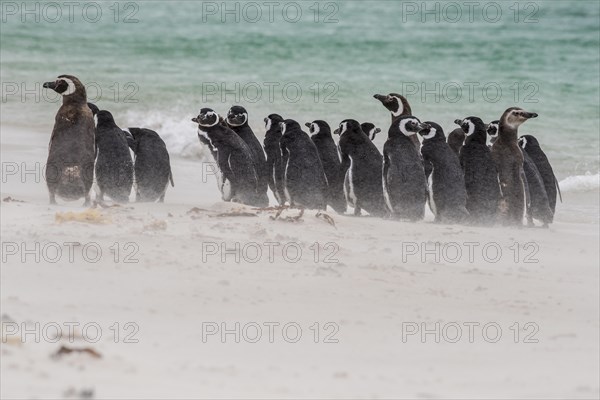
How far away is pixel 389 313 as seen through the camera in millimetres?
4719

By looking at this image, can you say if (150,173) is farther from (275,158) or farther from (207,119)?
(275,158)

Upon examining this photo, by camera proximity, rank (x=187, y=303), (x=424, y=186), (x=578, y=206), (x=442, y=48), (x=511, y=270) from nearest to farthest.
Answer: (x=187, y=303), (x=511, y=270), (x=424, y=186), (x=578, y=206), (x=442, y=48)

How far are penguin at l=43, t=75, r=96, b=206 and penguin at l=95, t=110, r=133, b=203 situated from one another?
171 mm

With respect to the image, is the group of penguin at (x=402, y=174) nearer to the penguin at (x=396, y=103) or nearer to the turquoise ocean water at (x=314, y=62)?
the penguin at (x=396, y=103)

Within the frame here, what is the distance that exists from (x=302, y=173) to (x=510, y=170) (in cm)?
127

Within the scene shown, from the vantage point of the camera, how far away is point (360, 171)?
7719 mm

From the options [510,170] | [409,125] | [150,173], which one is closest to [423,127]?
[409,125]

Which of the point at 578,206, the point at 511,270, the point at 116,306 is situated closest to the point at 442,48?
the point at 578,206

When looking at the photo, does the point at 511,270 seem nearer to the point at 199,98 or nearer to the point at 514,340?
the point at 514,340

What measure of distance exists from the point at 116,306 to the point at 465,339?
49.3 inches

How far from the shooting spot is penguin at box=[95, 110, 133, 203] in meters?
7.47

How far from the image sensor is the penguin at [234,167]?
7.77m
